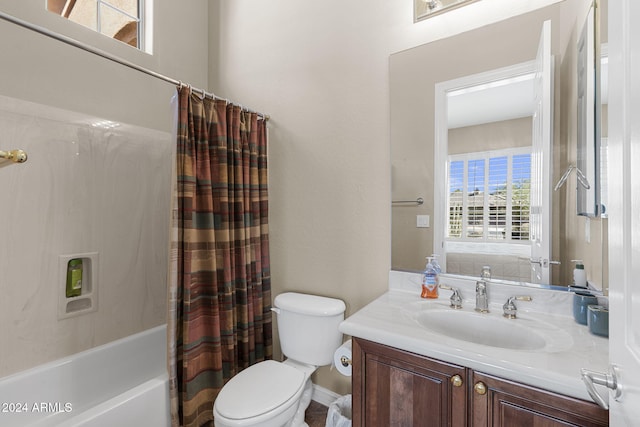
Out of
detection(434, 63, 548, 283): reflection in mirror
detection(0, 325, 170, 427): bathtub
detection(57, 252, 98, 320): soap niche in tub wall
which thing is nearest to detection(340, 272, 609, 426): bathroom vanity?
detection(434, 63, 548, 283): reflection in mirror

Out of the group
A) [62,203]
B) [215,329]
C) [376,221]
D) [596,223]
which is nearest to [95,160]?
[62,203]

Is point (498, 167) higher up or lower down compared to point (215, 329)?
higher up

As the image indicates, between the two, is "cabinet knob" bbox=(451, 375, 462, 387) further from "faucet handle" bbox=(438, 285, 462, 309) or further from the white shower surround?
the white shower surround

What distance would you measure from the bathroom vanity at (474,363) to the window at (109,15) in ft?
7.78

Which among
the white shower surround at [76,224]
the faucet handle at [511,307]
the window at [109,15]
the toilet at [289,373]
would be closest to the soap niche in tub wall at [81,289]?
the white shower surround at [76,224]

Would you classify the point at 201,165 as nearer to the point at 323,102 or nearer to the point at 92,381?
the point at 323,102

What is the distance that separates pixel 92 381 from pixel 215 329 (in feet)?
2.64

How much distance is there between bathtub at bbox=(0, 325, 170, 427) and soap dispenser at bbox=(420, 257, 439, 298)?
4.37ft

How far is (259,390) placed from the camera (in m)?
1.43

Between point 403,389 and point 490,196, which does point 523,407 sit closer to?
point 403,389

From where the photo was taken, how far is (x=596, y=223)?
45.8 inches

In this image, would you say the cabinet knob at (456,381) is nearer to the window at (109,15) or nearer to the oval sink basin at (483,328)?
the oval sink basin at (483,328)

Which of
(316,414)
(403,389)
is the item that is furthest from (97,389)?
(403,389)

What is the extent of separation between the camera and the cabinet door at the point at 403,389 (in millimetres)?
1003
